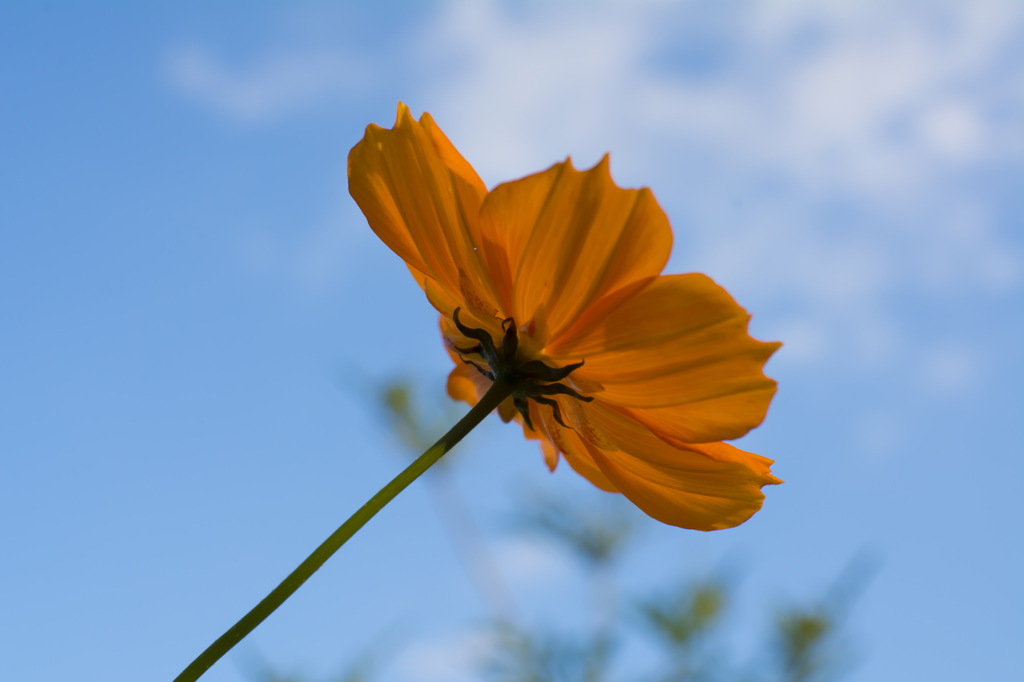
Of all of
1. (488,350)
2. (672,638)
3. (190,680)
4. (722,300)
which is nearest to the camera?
(190,680)

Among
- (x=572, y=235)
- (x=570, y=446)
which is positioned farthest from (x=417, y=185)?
(x=570, y=446)

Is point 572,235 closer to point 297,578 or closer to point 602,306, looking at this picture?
point 602,306

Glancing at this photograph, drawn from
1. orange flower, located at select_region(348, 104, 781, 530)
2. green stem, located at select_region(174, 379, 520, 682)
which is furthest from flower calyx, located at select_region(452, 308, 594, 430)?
green stem, located at select_region(174, 379, 520, 682)

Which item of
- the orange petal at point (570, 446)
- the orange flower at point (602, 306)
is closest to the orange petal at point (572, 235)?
the orange flower at point (602, 306)

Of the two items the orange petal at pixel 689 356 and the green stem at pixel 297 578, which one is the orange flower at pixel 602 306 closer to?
the orange petal at pixel 689 356

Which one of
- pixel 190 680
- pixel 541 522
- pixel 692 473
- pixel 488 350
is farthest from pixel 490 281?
pixel 541 522

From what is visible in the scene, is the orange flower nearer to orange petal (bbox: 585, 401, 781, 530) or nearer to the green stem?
orange petal (bbox: 585, 401, 781, 530)

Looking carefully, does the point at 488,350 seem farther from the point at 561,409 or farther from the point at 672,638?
the point at 672,638
